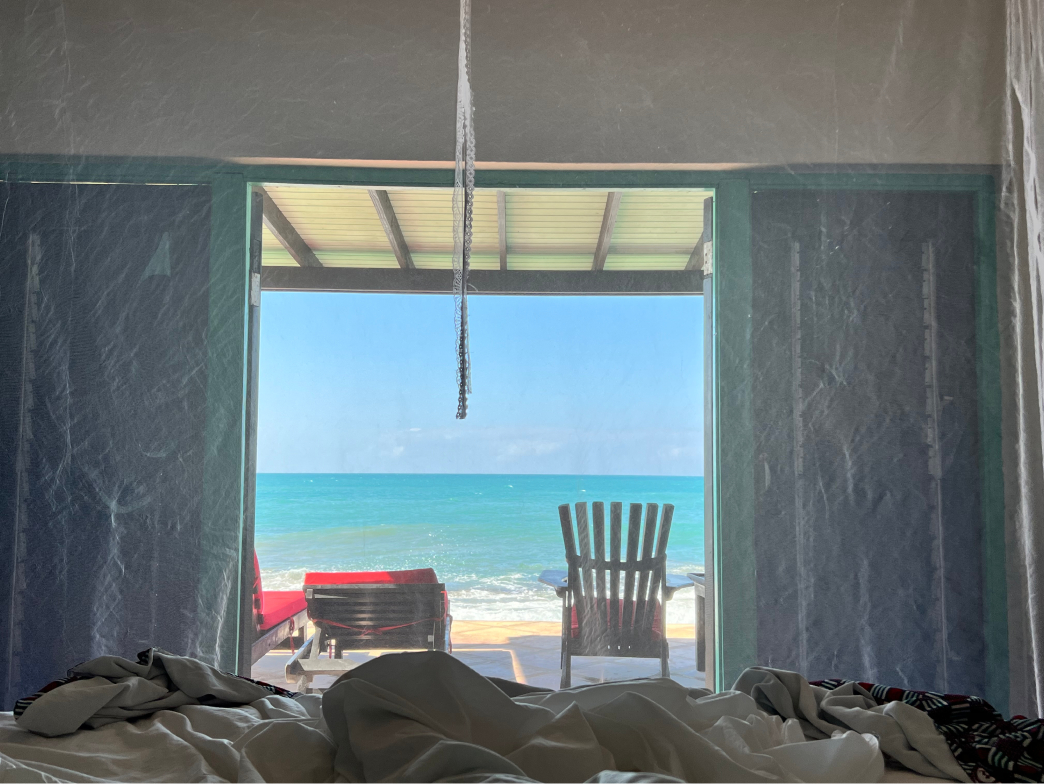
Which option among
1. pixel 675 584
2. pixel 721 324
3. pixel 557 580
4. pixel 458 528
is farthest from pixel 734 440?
pixel 458 528

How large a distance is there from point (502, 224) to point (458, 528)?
1048mm

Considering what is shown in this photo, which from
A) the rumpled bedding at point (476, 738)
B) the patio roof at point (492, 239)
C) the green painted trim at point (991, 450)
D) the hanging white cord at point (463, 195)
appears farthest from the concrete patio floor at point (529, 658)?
the rumpled bedding at point (476, 738)

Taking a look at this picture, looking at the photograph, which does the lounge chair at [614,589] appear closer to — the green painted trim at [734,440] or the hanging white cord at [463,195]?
the green painted trim at [734,440]

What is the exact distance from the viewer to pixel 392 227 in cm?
258

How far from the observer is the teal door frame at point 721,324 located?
8.12 feet

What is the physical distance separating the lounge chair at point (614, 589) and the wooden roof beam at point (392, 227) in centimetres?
103

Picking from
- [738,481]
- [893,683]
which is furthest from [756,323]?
[893,683]

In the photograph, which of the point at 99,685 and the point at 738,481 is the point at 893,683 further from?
the point at 99,685

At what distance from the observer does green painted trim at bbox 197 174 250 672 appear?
96.5 inches

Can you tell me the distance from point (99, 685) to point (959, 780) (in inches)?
54.0

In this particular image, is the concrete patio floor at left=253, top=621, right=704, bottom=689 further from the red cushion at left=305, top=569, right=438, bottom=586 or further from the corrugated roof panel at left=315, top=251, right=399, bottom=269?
the corrugated roof panel at left=315, top=251, right=399, bottom=269

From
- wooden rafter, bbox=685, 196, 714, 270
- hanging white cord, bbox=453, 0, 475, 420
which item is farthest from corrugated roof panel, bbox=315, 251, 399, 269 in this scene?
wooden rafter, bbox=685, 196, 714, 270

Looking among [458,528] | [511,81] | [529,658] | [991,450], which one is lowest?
[529,658]

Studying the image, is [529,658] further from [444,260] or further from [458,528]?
[444,260]
